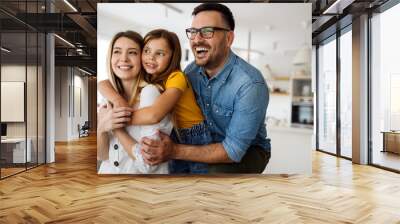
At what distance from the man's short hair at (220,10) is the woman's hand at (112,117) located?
1665 mm

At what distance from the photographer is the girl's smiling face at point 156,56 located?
5516 millimetres

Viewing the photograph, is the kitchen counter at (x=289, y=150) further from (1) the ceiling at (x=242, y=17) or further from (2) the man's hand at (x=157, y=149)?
(2) the man's hand at (x=157, y=149)

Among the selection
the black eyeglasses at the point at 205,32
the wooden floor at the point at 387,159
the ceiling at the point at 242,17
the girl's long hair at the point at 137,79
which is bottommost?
the wooden floor at the point at 387,159

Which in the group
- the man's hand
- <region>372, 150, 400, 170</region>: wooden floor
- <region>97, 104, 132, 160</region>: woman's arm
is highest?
<region>97, 104, 132, 160</region>: woman's arm

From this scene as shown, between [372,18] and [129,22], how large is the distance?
14.8 feet

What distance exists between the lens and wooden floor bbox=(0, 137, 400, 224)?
3758 millimetres

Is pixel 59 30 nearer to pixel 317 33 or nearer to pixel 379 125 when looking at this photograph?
pixel 317 33

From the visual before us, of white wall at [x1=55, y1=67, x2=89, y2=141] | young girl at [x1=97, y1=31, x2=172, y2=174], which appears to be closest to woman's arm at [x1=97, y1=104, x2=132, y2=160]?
young girl at [x1=97, y1=31, x2=172, y2=174]

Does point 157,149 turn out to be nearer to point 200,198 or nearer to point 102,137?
point 102,137

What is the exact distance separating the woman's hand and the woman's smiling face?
450 mm

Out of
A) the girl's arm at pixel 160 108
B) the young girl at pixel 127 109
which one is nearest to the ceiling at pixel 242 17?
the young girl at pixel 127 109

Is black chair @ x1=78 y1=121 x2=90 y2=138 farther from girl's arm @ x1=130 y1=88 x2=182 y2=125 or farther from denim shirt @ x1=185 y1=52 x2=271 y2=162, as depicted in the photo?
denim shirt @ x1=185 y1=52 x2=271 y2=162

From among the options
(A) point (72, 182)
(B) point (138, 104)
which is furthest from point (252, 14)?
(A) point (72, 182)

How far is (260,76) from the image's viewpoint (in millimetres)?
5668
